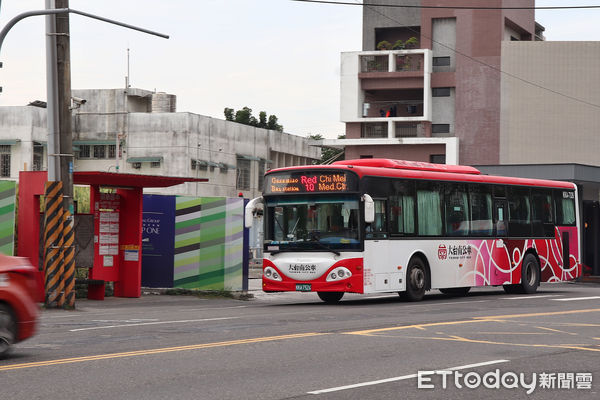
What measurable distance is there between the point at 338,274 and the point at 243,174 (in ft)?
179

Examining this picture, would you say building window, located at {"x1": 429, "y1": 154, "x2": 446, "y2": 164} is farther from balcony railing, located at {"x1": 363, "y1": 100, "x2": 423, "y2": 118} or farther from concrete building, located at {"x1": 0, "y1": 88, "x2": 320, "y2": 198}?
concrete building, located at {"x1": 0, "y1": 88, "x2": 320, "y2": 198}

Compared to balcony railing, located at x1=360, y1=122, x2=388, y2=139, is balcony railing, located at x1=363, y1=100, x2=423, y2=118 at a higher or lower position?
higher

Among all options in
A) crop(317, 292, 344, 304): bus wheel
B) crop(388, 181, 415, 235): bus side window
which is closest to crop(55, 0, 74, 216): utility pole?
crop(317, 292, 344, 304): bus wheel

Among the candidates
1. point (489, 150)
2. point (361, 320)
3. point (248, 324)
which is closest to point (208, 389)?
point (248, 324)

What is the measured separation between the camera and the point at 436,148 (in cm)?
6931

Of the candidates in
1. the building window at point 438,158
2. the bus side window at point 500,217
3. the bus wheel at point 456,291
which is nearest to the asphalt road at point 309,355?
the bus side window at point 500,217

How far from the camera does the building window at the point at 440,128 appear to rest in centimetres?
6994

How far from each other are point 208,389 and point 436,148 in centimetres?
6126

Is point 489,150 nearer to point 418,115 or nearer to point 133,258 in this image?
point 418,115

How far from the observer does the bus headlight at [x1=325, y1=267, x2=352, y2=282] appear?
21.1 meters

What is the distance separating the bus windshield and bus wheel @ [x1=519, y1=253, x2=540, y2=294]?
7.28 meters

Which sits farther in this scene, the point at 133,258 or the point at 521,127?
the point at 521,127

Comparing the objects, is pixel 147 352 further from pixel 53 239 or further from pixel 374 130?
pixel 374 130

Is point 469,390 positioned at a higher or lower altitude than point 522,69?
lower
